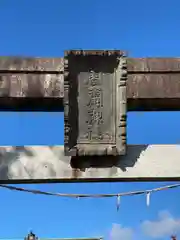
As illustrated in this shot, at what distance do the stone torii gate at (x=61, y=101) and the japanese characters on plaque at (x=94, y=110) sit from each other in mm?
199

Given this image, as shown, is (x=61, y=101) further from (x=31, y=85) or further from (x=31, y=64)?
(x=31, y=64)

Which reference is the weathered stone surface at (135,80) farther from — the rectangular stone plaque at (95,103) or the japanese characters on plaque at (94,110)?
the japanese characters on plaque at (94,110)

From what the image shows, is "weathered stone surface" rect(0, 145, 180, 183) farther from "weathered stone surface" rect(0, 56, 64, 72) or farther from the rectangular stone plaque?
"weathered stone surface" rect(0, 56, 64, 72)

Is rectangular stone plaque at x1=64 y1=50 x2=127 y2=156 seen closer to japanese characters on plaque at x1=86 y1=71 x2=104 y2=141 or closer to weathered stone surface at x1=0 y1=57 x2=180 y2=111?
japanese characters on plaque at x1=86 y1=71 x2=104 y2=141

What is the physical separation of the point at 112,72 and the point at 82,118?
17.1 inches

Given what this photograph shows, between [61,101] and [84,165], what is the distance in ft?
1.77

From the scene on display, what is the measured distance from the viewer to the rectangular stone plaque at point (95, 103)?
3.43m

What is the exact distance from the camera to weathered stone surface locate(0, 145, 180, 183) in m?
3.53

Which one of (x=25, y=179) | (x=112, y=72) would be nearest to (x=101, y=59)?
(x=112, y=72)

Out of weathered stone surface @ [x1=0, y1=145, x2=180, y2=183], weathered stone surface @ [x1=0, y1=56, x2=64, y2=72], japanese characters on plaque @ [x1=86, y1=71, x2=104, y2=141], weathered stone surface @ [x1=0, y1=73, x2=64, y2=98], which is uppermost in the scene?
weathered stone surface @ [x1=0, y1=56, x2=64, y2=72]

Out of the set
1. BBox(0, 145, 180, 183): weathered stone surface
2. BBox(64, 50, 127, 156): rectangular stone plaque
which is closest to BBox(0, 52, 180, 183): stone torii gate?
BBox(0, 145, 180, 183): weathered stone surface

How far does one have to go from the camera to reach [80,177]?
11.5 feet

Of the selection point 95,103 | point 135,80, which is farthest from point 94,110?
point 135,80

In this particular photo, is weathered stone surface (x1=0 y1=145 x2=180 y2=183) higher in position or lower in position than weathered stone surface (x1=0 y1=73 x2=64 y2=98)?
lower
